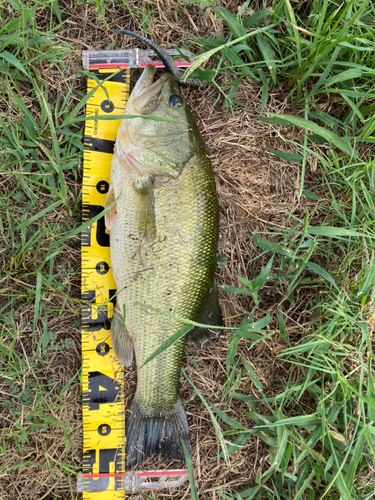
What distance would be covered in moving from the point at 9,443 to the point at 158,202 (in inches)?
78.2

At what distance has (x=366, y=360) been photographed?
7.91 ft

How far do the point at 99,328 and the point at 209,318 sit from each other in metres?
0.81

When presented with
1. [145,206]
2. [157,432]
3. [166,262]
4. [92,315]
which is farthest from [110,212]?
[157,432]

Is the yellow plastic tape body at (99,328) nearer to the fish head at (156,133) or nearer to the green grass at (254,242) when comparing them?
the green grass at (254,242)

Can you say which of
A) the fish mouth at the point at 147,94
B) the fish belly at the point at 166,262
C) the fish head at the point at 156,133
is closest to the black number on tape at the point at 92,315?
the fish belly at the point at 166,262

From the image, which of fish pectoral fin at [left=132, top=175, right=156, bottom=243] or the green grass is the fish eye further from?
fish pectoral fin at [left=132, top=175, right=156, bottom=243]

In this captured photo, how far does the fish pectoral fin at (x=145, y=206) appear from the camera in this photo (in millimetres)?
2191

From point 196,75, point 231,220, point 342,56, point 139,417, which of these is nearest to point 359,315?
point 231,220

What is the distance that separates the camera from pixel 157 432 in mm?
2449

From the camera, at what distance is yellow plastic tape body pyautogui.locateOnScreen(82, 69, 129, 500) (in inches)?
98.2

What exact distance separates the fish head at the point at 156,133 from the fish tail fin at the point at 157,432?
5.40ft

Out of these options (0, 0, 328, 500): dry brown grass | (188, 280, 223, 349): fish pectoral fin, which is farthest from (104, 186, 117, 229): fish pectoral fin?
(188, 280, 223, 349): fish pectoral fin

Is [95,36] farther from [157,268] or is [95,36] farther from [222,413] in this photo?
[222,413]

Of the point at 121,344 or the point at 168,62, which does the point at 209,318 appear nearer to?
the point at 121,344
